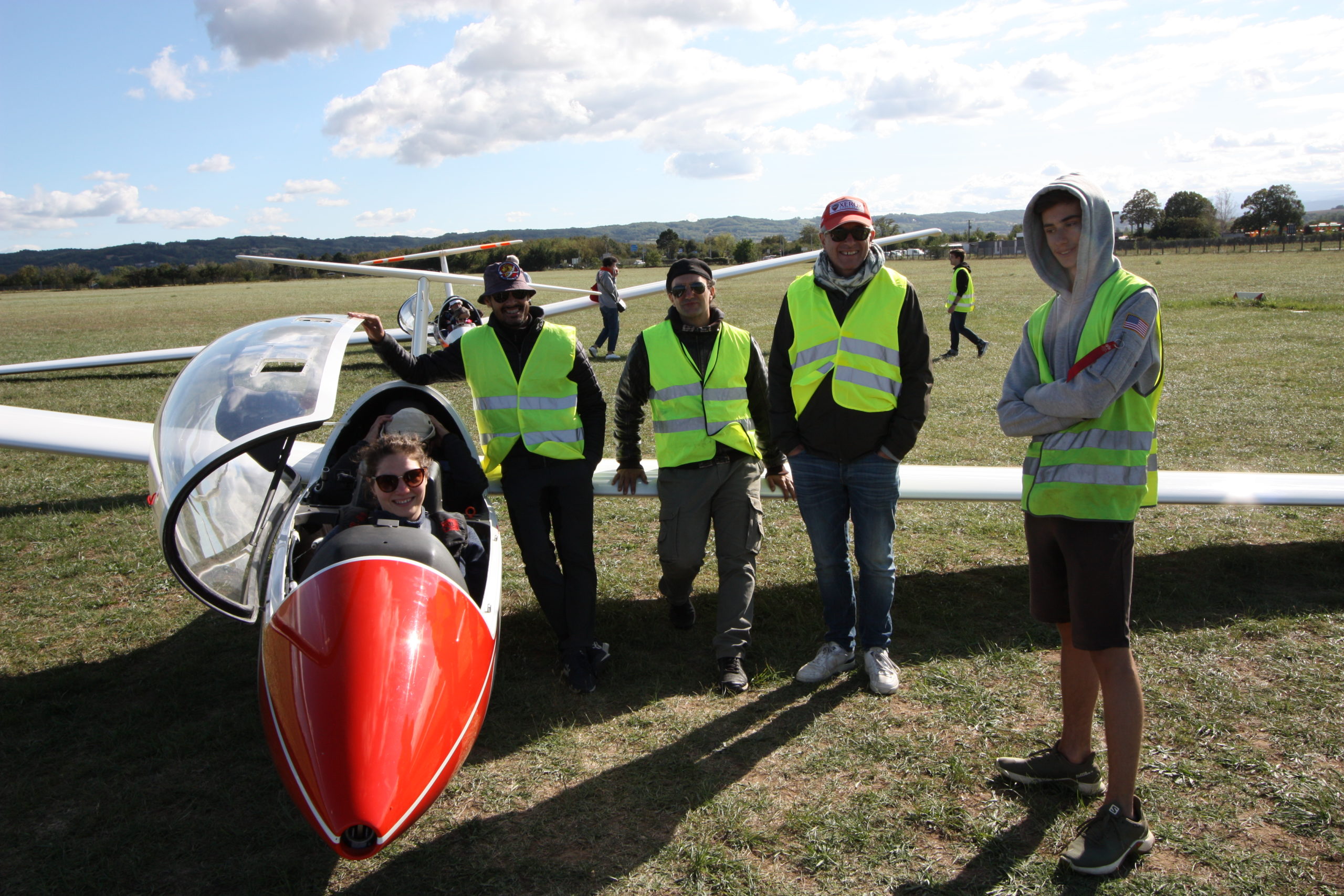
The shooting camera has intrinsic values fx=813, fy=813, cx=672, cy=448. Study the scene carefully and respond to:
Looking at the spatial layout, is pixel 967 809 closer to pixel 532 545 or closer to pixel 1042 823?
pixel 1042 823

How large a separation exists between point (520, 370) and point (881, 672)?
229cm

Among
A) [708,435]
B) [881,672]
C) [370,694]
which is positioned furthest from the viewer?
[708,435]

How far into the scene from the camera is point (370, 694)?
2416mm

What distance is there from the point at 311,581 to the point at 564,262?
8443cm

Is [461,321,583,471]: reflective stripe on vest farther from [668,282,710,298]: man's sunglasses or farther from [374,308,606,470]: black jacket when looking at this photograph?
[668,282,710,298]: man's sunglasses

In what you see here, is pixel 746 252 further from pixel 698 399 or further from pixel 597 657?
pixel 597 657

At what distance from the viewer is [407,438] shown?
138 inches

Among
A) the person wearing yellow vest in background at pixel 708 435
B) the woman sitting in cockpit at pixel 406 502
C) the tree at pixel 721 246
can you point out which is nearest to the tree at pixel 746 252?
the tree at pixel 721 246

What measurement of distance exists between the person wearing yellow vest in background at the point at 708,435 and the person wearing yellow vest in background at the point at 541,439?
1.19 feet

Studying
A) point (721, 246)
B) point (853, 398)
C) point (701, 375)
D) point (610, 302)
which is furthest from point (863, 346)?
point (721, 246)

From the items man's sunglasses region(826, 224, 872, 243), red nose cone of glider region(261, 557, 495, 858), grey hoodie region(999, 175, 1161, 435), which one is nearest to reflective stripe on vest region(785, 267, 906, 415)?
man's sunglasses region(826, 224, 872, 243)

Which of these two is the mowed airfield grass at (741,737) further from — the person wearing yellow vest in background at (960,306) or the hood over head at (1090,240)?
the person wearing yellow vest in background at (960,306)

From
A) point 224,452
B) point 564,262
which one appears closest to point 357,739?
point 224,452

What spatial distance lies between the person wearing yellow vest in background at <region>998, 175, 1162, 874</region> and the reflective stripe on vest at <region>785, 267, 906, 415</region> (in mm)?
855
